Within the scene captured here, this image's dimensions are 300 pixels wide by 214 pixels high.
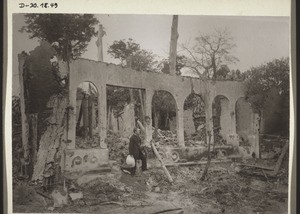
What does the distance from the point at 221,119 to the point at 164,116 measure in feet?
1.27

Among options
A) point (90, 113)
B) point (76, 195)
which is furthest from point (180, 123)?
point (76, 195)

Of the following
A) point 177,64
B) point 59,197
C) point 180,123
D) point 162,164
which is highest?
point 177,64

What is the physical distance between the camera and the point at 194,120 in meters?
2.80

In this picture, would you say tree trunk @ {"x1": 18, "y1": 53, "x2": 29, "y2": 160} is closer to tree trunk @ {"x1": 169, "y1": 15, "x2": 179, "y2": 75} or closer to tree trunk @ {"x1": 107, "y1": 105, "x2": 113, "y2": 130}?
tree trunk @ {"x1": 107, "y1": 105, "x2": 113, "y2": 130}

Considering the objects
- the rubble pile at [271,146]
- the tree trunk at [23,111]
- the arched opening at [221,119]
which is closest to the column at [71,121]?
the tree trunk at [23,111]

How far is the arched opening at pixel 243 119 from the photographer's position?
9.13 ft

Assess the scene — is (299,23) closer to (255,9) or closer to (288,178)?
(255,9)

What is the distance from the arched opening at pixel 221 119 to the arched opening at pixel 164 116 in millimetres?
273

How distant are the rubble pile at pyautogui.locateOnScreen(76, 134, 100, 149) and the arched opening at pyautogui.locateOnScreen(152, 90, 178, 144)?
39 centimetres

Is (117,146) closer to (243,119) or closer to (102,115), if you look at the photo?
(102,115)

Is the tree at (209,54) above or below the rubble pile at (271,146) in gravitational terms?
above

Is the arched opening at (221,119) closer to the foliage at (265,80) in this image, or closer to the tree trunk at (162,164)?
the foliage at (265,80)

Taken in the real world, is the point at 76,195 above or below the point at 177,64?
below

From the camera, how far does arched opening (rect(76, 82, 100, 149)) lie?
273 centimetres
